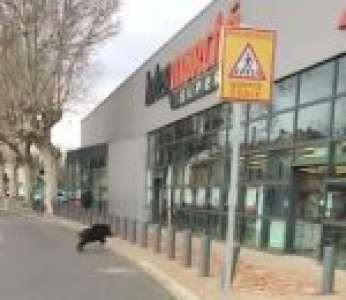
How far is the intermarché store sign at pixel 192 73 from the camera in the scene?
102 ft

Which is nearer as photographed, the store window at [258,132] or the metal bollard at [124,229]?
the store window at [258,132]

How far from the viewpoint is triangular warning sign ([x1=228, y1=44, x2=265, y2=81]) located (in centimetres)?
1269

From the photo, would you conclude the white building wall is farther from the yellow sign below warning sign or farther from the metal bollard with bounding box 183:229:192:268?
the yellow sign below warning sign

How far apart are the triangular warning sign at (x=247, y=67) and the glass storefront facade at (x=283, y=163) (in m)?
8.88

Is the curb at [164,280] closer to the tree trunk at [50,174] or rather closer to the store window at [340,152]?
the store window at [340,152]

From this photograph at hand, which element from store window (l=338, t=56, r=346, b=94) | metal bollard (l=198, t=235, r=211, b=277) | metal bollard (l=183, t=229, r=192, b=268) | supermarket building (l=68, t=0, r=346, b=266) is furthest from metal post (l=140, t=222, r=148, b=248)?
metal bollard (l=198, t=235, r=211, b=277)

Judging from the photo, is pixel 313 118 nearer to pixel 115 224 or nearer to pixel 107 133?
pixel 115 224

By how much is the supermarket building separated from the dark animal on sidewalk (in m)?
3.58

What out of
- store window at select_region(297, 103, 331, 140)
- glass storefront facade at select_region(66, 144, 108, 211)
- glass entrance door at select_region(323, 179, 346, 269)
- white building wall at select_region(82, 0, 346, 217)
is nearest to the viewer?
glass entrance door at select_region(323, 179, 346, 269)

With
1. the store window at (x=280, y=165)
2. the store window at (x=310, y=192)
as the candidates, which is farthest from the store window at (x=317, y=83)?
the store window at (x=280, y=165)

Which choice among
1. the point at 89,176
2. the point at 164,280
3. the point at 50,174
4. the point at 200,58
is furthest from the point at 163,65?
the point at 89,176

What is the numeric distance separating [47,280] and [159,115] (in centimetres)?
2226

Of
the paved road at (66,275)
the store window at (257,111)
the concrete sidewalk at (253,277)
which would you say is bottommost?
the paved road at (66,275)

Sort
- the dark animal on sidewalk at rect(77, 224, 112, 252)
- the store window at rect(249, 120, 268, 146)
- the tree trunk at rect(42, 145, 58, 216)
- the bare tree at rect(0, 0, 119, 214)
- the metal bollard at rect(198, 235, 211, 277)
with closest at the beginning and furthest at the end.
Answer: the metal bollard at rect(198, 235, 211, 277), the store window at rect(249, 120, 268, 146), the dark animal on sidewalk at rect(77, 224, 112, 252), the bare tree at rect(0, 0, 119, 214), the tree trunk at rect(42, 145, 58, 216)
